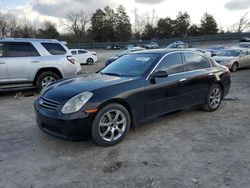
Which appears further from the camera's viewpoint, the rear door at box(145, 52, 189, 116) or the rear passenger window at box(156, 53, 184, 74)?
the rear passenger window at box(156, 53, 184, 74)

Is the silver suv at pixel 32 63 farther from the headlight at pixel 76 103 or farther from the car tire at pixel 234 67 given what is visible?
the car tire at pixel 234 67

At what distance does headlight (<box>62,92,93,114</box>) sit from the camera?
395 cm

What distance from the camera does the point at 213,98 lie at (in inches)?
243

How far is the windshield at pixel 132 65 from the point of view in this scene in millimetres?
4928

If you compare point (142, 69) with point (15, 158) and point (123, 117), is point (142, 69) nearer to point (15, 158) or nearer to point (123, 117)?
point (123, 117)

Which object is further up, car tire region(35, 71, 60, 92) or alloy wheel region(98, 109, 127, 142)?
car tire region(35, 71, 60, 92)

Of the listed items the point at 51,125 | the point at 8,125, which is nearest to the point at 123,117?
the point at 51,125

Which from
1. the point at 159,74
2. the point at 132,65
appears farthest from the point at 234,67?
the point at 159,74

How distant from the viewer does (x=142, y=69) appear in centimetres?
491

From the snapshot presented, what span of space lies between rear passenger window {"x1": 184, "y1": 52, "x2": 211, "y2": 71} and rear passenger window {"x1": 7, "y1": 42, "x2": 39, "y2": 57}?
16.4ft

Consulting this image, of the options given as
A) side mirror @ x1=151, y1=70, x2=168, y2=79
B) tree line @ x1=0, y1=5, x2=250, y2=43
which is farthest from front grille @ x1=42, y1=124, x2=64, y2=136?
tree line @ x1=0, y1=5, x2=250, y2=43

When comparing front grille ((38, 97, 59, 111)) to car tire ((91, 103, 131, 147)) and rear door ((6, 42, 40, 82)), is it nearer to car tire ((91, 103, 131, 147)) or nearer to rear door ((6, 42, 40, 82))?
car tire ((91, 103, 131, 147))

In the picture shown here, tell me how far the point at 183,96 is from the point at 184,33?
8029 centimetres

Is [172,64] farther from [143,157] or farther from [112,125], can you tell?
[143,157]
